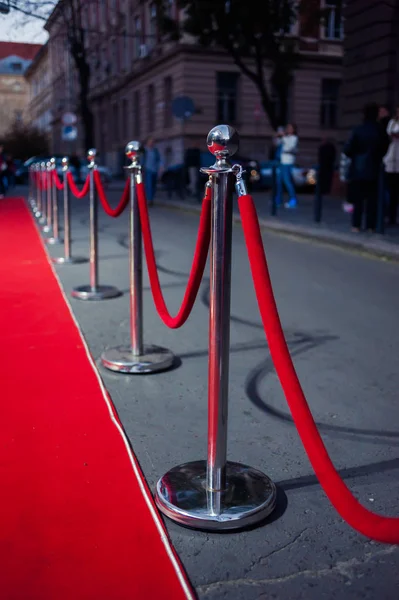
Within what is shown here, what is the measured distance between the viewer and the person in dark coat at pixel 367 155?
9.97 metres

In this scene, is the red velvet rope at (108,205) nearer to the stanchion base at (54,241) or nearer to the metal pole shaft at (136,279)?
the metal pole shaft at (136,279)

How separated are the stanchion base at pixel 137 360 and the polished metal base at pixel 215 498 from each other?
1.35 m

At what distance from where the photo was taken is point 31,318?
5348mm

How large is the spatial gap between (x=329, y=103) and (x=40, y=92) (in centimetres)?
4942

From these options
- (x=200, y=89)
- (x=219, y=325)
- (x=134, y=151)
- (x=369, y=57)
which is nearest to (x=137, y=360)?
(x=134, y=151)

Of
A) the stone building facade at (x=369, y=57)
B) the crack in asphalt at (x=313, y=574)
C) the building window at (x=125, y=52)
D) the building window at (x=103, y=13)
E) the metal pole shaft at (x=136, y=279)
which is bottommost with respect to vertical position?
the crack in asphalt at (x=313, y=574)

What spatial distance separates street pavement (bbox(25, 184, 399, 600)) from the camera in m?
2.15

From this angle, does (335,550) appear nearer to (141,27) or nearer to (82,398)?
(82,398)

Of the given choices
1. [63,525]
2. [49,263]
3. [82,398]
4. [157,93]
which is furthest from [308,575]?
[157,93]

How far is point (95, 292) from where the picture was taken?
6.28 m

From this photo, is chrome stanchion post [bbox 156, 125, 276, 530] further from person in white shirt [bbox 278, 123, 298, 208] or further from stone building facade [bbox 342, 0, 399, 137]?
stone building facade [bbox 342, 0, 399, 137]

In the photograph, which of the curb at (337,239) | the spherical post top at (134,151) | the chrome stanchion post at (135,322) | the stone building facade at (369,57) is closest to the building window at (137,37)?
the stone building facade at (369,57)

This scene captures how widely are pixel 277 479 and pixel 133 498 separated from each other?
59cm

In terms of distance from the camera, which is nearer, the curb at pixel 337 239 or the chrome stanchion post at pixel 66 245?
the chrome stanchion post at pixel 66 245
